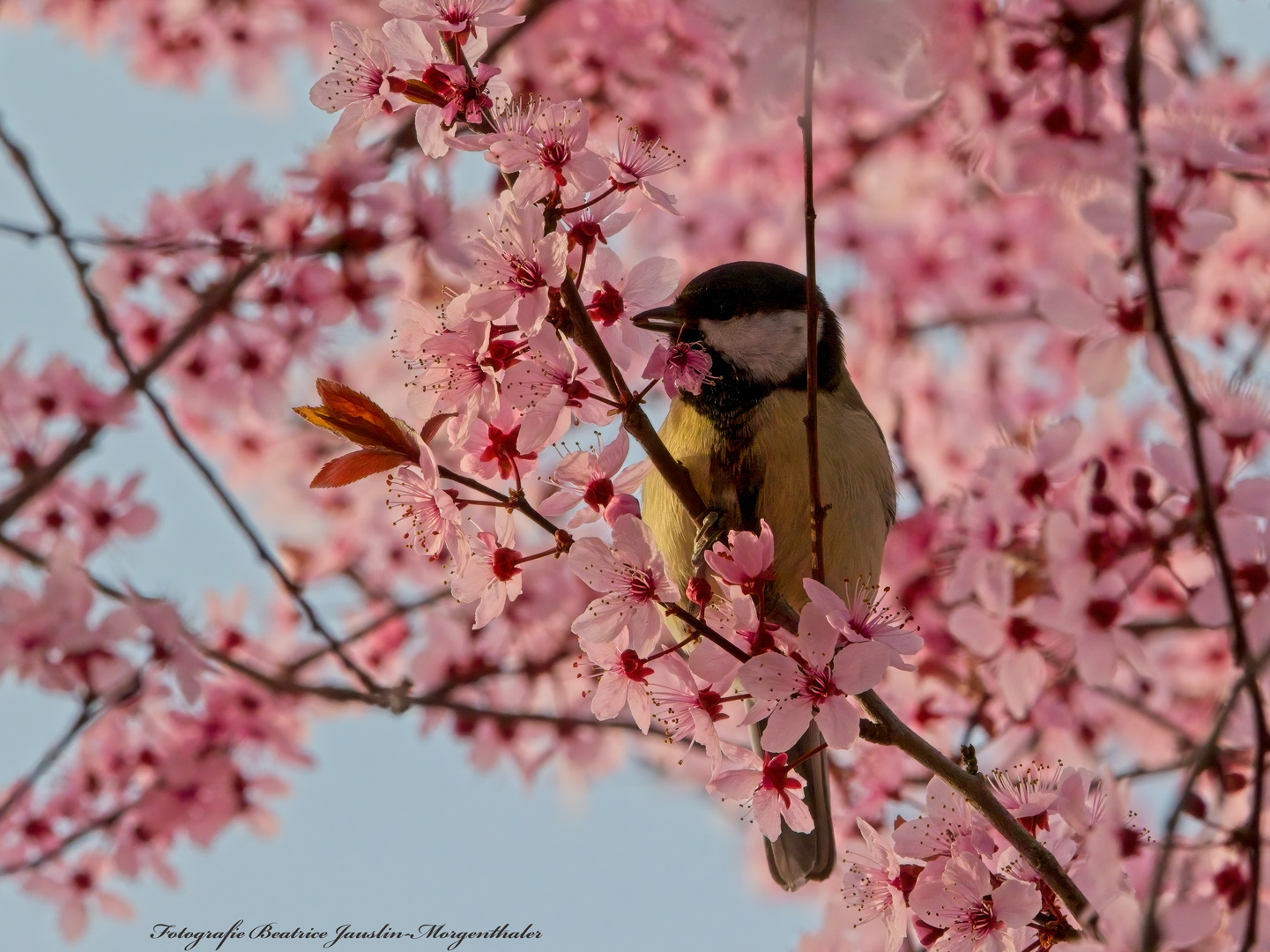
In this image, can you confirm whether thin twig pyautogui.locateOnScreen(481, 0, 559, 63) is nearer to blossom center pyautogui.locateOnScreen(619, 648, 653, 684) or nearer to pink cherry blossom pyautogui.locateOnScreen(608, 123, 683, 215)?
pink cherry blossom pyautogui.locateOnScreen(608, 123, 683, 215)

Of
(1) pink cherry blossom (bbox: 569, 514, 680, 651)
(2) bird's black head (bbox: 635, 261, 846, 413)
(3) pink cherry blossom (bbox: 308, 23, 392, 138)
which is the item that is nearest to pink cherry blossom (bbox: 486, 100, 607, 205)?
(3) pink cherry blossom (bbox: 308, 23, 392, 138)

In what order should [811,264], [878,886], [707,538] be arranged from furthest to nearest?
[707,538] < [878,886] < [811,264]

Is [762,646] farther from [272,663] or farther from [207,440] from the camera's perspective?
[207,440]

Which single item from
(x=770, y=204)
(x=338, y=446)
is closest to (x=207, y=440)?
(x=338, y=446)

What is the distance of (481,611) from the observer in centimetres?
198

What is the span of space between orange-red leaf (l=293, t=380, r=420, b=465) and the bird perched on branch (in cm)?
67

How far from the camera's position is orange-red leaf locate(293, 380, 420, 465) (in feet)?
5.98

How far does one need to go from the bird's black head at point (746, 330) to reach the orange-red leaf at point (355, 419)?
827mm

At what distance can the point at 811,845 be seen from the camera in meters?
2.77

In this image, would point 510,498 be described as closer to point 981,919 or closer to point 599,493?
point 599,493

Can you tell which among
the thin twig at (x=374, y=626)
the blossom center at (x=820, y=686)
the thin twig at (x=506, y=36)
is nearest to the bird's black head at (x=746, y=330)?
the blossom center at (x=820, y=686)

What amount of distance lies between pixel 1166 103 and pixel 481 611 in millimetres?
1816

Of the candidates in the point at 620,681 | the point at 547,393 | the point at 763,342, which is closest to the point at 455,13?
the point at 547,393

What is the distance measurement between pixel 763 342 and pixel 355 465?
115 cm
